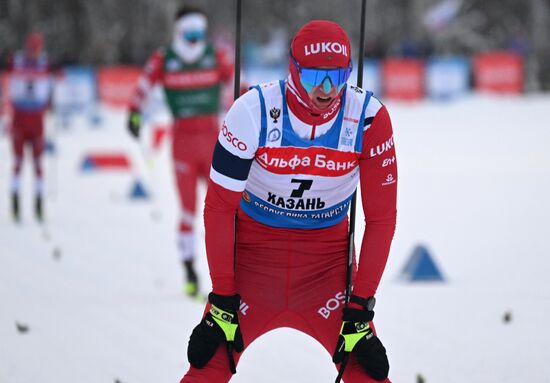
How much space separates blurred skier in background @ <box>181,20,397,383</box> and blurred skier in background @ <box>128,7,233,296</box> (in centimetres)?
408

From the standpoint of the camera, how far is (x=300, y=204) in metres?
3.97

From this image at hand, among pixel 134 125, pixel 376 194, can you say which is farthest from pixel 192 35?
pixel 376 194

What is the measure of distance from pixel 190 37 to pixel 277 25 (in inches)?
1781

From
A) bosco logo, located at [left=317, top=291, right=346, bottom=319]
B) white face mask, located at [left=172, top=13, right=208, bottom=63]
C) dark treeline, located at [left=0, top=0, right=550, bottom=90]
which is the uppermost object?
dark treeline, located at [left=0, top=0, right=550, bottom=90]

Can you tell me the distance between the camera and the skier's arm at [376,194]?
3.83m

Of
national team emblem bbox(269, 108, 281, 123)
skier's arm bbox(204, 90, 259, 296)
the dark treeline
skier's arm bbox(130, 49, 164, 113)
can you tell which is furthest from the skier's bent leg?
the dark treeline

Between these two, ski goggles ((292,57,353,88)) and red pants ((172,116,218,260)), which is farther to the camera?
red pants ((172,116,218,260))

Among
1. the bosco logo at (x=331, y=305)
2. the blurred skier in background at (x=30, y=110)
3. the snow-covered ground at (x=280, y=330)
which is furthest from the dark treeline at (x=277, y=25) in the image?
the bosco logo at (x=331, y=305)

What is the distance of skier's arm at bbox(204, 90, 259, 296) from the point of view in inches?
148

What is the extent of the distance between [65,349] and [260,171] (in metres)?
2.77

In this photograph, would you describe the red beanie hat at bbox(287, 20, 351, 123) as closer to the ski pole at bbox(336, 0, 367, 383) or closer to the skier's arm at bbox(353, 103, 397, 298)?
the skier's arm at bbox(353, 103, 397, 298)

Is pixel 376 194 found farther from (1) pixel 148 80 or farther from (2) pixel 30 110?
(2) pixel 30 110

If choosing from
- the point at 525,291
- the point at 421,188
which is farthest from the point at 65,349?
the point at 421,188

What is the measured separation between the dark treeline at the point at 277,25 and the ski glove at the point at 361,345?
2608cm
